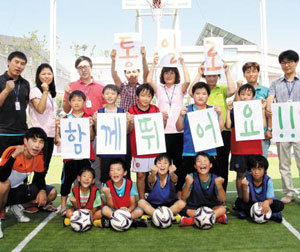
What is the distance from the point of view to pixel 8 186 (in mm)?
3824

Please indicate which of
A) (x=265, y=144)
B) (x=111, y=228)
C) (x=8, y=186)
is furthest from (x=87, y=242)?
(x=265, y=144)

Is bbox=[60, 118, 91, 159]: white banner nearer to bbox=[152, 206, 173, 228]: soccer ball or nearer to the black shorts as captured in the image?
the black shorts

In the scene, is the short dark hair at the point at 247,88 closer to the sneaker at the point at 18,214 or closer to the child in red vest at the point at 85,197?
the child in red vest at the point at 85,197

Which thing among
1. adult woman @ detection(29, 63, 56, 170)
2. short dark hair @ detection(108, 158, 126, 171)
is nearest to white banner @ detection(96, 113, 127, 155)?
short dark hair @ detection(108, 158, 126, 171)

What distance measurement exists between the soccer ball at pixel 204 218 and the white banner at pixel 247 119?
1046mm

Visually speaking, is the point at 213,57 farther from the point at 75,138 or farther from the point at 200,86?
the point at 75,138

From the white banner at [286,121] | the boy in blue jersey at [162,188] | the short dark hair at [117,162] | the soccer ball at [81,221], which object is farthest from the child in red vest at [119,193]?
the white banner at [286,121]

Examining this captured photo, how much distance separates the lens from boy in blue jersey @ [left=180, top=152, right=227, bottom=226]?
13.4 ft

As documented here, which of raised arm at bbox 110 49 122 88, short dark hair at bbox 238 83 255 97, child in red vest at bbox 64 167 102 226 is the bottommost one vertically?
child in red vest at bbox 64 167 102 226

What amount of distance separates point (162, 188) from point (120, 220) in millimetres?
667

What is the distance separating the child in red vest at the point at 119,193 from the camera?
410 cm

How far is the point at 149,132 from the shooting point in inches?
170

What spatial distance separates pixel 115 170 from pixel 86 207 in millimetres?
584

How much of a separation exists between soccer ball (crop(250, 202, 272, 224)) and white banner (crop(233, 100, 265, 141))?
2.77 feet
